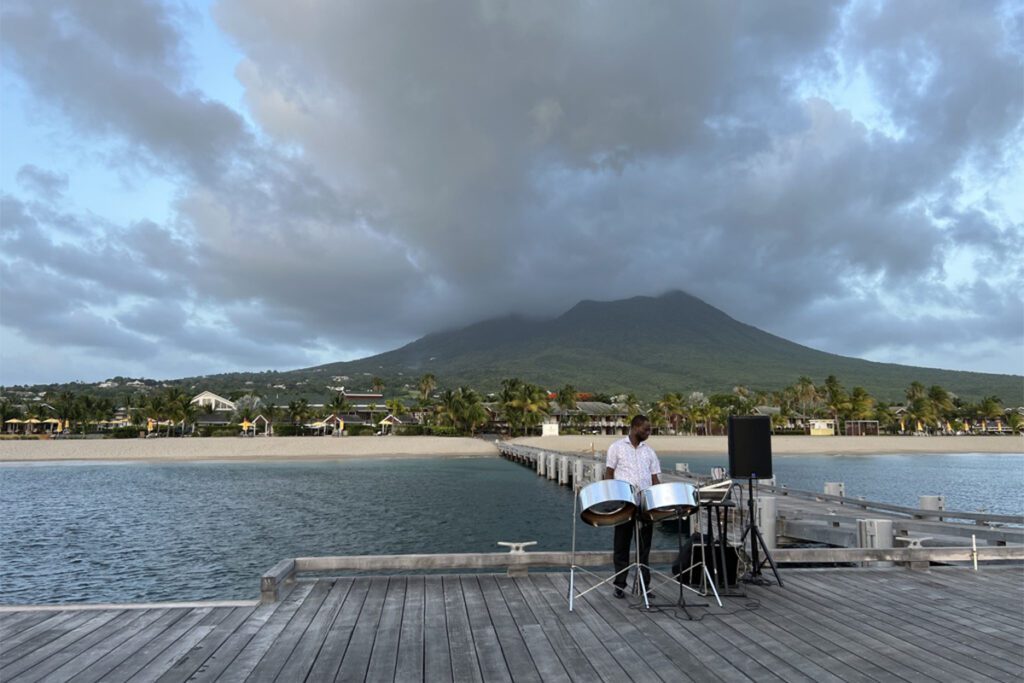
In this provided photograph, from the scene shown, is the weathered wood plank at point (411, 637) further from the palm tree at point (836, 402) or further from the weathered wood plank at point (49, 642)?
the palm tree at point (836, 402)

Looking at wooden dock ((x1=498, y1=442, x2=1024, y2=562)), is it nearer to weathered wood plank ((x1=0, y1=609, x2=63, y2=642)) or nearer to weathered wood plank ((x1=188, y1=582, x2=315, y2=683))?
weathered wood plank ((x1=188, y1=582, x2=315, y2=683))

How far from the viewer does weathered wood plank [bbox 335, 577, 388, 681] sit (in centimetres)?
449

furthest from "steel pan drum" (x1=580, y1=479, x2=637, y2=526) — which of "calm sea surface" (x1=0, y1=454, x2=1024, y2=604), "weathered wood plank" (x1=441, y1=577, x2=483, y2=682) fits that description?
"calm sea surface" (x1=0, y1=454, x2=1024, y2=604)

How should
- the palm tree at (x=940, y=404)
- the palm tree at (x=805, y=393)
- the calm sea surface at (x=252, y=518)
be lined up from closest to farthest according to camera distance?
the calm sea surface at (x=252, y=518), the palm tree at (x=940, y=404), the palm tree at (x=805, y=393)

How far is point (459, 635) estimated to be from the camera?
5.28m

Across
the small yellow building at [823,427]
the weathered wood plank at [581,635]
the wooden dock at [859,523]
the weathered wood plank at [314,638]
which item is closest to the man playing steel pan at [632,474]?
the weathered wood plank at [581,635]

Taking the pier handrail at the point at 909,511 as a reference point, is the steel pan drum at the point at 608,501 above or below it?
above

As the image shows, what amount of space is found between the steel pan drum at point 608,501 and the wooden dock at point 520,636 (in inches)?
32.3

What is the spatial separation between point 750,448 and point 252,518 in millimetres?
23696

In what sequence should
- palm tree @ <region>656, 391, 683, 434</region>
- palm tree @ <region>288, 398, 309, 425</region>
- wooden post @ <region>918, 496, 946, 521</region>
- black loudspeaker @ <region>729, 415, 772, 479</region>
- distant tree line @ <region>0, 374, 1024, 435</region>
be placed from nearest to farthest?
black loudspeaker @ <region>729, 415, 772, 479</region> → wooden post @ <region>918, 496, 946, 521</region> → distant tree line @ <region>0, 374, 1024, 435</region> → palm tree @ <region>288, 398, 309, 425</region> → palm tree @ <region>656, 391, 683, 434</region>

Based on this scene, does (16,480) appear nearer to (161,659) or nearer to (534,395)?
(161,659)

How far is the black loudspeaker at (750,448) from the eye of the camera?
706 cm

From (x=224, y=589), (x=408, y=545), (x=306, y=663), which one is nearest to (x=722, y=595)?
(x=306, y=663)

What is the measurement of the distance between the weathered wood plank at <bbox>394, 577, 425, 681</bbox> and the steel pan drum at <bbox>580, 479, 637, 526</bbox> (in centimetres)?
186
